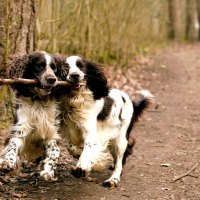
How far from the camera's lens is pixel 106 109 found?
581 cm

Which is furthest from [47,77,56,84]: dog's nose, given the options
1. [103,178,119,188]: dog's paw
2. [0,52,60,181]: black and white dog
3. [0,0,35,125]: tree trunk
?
[0,0,35,125]: tree trunk

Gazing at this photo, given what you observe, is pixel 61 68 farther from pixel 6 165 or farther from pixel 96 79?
pixel 6 165

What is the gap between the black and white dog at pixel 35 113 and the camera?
5023 mm

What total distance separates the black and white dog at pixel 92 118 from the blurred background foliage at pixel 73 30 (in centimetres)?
107

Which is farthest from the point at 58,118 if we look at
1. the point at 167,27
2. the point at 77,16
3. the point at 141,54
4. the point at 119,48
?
the point at 167,27

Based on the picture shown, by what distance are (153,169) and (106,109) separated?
1.07 metres

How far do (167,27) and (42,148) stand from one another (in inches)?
1020

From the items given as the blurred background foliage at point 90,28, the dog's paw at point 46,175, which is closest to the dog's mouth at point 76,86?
the dog's paw at point 46,175

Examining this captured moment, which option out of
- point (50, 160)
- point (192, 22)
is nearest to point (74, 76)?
point (50, 160)

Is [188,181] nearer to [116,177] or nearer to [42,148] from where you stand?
[116,177]

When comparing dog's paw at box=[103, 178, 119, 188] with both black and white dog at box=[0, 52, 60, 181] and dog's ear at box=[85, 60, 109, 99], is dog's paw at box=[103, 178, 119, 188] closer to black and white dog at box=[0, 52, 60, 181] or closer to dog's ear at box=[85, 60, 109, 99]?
black and white dog at box=[0, 52, 60, 181]

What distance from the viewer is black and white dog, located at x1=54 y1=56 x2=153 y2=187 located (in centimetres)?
537

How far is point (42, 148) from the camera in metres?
5.38

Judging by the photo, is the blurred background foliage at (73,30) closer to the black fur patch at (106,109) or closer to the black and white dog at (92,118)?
the black and white dog at (92,118)
